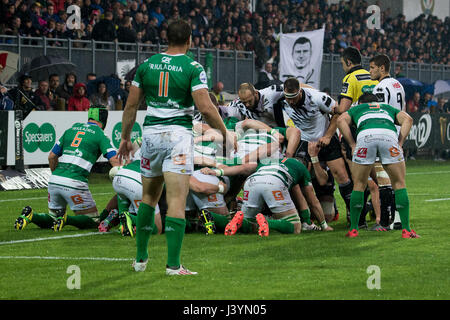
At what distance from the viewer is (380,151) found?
377 inches

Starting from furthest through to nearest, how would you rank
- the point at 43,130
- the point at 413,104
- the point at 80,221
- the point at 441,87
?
the point at 441,87 → the point at 413,104 → the point at 43,130 → the point at 80,221

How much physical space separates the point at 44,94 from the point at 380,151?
1022 centimetres

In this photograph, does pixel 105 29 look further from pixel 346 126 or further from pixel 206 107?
pixel 206 107

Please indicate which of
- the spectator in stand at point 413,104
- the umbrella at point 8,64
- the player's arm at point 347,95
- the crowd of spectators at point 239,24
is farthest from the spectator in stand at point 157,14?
the player's arm at point 347,95

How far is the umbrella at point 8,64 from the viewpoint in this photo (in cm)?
1831

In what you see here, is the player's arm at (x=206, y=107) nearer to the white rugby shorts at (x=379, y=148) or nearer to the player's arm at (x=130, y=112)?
the player's arm at (x=130, y=112)

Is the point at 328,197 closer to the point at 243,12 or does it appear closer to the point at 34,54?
the point at 34,54

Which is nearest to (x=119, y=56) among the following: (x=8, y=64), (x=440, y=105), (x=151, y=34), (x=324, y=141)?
(x=151, y=34)

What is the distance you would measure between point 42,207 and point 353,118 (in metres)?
5.72

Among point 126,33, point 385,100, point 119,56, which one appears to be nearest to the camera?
point 385,100

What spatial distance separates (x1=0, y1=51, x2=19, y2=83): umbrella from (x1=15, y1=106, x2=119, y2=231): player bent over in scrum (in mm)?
8116

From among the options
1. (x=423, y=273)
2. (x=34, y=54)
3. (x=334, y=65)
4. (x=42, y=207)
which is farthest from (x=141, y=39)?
(x=423, y=273)

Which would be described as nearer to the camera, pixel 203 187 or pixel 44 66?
pixel 203 187

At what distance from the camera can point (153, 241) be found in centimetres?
939
